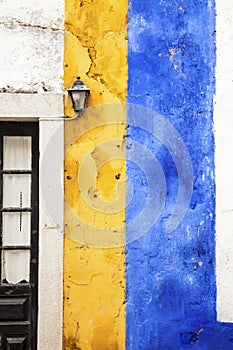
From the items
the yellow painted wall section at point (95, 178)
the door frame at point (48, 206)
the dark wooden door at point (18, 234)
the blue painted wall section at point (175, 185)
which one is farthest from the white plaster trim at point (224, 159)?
the dark wooden door at point (18, 234)

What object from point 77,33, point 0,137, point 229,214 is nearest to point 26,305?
point 0,137

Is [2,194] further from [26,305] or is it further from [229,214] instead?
[229,214]

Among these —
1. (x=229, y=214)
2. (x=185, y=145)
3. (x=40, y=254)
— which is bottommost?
(x=40, y=254)

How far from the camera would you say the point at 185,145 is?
502 centimetres

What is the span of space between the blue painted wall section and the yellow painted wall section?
10 centimetres

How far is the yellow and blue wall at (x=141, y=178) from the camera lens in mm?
4891

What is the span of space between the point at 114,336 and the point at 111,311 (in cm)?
20

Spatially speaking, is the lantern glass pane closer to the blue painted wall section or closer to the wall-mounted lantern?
the wall-mounted lantern

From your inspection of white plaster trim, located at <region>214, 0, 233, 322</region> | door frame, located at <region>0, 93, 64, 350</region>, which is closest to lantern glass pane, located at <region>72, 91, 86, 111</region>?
door frame, located at <region>0, 93, 64, 350</region>

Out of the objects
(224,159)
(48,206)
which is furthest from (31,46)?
(224,159)

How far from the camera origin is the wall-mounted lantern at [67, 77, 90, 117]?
4859 mm

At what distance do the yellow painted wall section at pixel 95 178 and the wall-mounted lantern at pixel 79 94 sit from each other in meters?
0.07

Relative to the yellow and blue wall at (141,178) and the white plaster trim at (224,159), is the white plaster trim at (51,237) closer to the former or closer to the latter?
the yellow and blue wall at (141,178)

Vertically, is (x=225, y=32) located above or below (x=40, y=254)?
above
